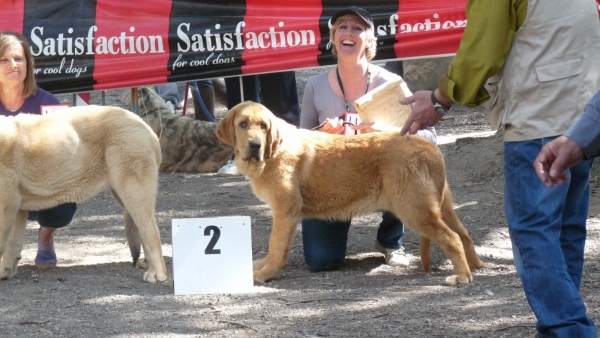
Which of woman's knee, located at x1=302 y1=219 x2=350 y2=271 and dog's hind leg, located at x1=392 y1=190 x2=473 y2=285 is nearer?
dog's hind leg, located at x1=392 y1=190 x2=473 y2=285

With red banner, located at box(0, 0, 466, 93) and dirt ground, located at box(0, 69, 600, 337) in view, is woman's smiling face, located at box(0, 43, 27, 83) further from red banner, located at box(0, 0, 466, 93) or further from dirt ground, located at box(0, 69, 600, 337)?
red banner, located at box(0, 0, 466, 93)

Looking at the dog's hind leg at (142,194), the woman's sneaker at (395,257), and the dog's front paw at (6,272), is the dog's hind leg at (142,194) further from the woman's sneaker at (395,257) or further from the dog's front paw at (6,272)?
the woman's sneaker at (395,257)

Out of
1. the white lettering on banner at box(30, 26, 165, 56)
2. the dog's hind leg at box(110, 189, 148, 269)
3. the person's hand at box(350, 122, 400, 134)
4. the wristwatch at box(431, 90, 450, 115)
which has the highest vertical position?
the white lettering on banner at box(30, 26, 165, 56)

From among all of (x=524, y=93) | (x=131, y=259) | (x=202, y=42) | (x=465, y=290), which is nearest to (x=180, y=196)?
(x=202, y=42)

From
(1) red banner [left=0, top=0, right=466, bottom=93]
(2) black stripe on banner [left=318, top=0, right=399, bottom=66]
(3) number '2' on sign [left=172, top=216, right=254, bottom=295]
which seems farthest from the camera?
(1) red banner [left=0, top=0, right=466, bottom=93]

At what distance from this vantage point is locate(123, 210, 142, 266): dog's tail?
5.55 metres

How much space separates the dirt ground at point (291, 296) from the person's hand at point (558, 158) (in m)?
1.55

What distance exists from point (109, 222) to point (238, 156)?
2283 millimetres

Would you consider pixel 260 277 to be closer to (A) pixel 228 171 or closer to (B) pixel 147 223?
(B) pixel 147 223

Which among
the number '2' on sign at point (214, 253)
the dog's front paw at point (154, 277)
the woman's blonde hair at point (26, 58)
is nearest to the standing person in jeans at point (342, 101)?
the number '2' on sign at point (214, 253)

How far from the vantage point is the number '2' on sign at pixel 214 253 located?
4965mm

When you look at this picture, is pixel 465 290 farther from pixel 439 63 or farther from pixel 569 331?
pixel 439 63

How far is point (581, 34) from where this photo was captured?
3.36m

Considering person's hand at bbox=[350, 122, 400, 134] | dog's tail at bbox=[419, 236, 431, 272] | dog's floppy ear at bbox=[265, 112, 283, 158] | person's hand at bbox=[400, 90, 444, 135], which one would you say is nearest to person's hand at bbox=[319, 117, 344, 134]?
person's hand at bbox=[350, 122, 400, 134]
